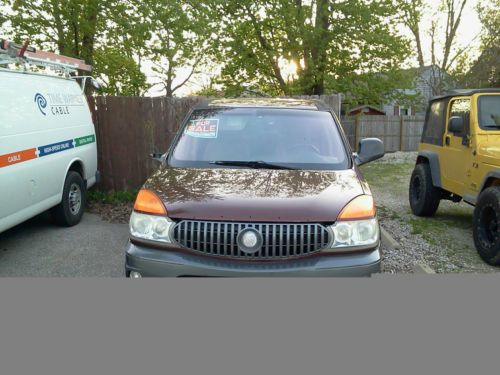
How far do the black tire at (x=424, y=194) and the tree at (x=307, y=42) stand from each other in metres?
11.7

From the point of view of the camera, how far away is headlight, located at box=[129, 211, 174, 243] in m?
2.98

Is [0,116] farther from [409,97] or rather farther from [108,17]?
[409,97]

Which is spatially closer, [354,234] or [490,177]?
[354,234]

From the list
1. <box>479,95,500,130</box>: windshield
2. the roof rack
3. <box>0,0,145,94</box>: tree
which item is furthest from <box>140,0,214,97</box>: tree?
<box>479,95,500,130</box>: windshield

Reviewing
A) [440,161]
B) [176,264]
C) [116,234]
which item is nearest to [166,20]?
[116,234]

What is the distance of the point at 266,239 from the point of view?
285 cm

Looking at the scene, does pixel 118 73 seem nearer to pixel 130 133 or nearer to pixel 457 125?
pixel 130 133

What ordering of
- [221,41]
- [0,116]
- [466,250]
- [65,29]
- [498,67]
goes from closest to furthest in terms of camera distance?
1. [0,116]
2. [466,250]
3. [65,29]
4. [221,41]
5. [498,67]

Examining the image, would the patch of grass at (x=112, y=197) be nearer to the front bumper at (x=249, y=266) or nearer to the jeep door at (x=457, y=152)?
the jeep door at (x=457, y=152)

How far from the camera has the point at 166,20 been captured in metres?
11.3

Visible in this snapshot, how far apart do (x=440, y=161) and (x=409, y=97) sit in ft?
49.9

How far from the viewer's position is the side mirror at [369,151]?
4297mm

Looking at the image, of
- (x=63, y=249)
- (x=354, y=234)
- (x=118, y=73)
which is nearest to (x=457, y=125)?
(x=354, y=234)

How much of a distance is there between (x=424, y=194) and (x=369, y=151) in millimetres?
3333
